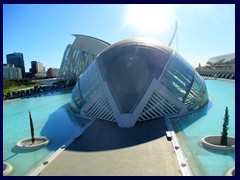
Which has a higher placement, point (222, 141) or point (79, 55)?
point (79, 55)

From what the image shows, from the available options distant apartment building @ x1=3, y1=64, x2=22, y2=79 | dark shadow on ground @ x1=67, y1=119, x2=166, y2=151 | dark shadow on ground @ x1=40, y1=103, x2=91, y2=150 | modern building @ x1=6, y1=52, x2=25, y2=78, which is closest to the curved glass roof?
dark shadow on ground @ x1=67, y1=119, x2=166, y2=151

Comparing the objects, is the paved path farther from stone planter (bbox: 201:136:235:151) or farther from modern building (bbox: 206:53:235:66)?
modern building (bbox: 206:53:235:66)

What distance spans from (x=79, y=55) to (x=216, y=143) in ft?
137

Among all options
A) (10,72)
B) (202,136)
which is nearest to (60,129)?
(202,136)

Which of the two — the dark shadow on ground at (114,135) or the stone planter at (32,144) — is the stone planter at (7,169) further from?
the dark shadow on ground at (114,135)

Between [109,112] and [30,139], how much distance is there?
4657 mm

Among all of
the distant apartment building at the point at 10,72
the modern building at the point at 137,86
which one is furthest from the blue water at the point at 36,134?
the distant apartment building at the point at 10,72

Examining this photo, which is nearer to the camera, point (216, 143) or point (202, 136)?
point (216, 143)

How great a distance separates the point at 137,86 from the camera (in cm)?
1434

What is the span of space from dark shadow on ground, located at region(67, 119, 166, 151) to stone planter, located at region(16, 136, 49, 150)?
1.72 m

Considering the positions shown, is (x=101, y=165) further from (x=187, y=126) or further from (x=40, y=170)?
(x=187, y=126)

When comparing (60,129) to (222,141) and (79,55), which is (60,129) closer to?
(222,141)

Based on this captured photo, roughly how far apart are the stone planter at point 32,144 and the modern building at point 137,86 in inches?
155

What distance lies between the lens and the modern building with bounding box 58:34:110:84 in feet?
151
